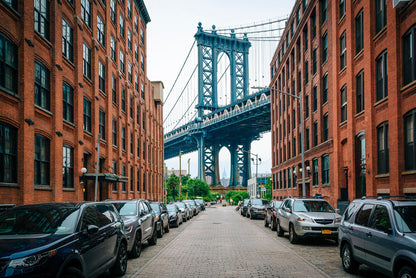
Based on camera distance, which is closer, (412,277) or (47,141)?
(412,277)

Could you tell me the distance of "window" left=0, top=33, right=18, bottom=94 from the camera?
1430cm

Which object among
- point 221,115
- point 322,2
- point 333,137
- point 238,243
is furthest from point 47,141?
point 221,115

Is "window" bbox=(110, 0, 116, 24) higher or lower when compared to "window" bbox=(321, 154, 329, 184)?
higher

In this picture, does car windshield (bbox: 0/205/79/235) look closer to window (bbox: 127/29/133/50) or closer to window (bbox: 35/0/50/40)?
window (bbox: 35/0/50/40)

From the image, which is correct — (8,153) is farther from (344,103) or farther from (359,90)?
(344,103)

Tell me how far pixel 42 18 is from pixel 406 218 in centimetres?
1663

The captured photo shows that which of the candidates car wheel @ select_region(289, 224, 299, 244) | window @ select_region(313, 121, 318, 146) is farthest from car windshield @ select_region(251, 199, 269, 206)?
car wheel @ select_region(289, 224, 299, 244)

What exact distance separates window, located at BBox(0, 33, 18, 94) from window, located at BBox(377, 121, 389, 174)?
15590 mm

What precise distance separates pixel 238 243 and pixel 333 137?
14096 mm

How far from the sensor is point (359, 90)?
22.3 m

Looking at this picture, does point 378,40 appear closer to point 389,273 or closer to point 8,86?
point 389,273

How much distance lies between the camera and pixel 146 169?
4256 cm

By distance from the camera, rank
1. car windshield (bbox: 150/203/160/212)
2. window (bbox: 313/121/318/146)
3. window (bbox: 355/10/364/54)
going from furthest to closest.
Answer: window (bbox: 313/121/318/146), window (bbox: 355/10/364/54), car windshield (bbox: 150/203/160/212)

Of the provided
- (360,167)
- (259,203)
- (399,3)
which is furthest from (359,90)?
(259,203)
